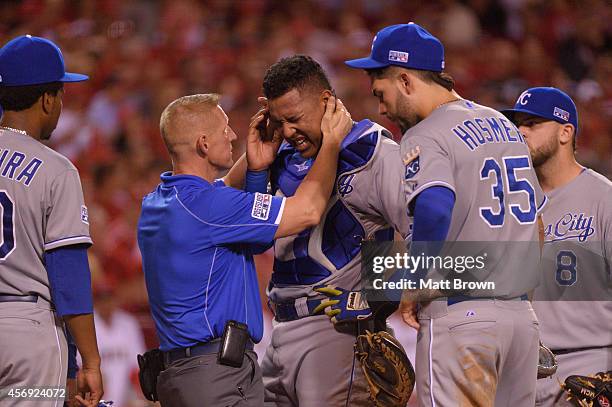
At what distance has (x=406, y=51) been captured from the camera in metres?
3.69

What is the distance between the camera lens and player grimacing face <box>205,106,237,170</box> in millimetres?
3699

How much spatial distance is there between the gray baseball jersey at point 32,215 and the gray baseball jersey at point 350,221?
88 centimetres

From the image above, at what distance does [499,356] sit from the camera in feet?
11.5

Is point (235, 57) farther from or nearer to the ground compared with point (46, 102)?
nearer to the ground

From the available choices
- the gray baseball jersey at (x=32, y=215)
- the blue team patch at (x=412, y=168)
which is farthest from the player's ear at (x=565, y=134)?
the gray baseball jersey at (x=32, y=215)

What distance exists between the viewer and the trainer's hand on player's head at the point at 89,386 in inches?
134

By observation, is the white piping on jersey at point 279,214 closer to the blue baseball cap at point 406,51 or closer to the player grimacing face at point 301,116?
the player grimacing face at point 301,116

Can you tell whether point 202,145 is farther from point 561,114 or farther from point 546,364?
point 561,114

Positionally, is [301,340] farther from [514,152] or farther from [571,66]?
[571,66]

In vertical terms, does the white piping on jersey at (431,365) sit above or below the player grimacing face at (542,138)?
below

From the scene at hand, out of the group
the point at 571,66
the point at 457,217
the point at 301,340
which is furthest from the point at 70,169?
the point at 571,66

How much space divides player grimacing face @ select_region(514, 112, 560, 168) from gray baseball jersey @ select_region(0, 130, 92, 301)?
2.23 m

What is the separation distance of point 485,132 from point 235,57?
5736 millimetres

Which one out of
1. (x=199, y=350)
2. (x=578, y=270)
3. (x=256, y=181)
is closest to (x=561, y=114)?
(x=578, y=270)
